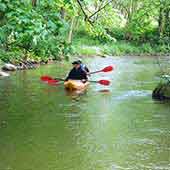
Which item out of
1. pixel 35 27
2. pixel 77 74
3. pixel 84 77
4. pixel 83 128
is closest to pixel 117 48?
pixel 84 77

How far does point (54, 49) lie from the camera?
292 inches

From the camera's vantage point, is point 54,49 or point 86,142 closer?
point 54,49

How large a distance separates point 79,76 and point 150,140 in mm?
6940

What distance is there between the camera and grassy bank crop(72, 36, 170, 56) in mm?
33453

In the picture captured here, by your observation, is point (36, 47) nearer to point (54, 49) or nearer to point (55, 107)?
point (54, 49)

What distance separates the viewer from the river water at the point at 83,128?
26.0ft

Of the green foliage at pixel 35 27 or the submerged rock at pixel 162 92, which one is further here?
the submerged rock at pixel 162 92

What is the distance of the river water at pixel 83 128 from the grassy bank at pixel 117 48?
53.5 ft

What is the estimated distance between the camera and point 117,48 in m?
34.9

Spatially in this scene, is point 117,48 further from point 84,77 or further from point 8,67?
point 84,77

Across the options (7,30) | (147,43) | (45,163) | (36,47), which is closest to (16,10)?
(7,30)

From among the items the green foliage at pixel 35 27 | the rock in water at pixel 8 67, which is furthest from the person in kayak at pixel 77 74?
the green foliage at pixel 35 27

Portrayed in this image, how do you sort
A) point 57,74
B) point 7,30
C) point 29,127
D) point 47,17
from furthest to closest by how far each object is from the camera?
point 57,74
point 29,127
point 47,17
point 7,30

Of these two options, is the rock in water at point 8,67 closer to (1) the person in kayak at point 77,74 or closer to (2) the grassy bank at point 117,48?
(1) the person in kayak at point 77,74
